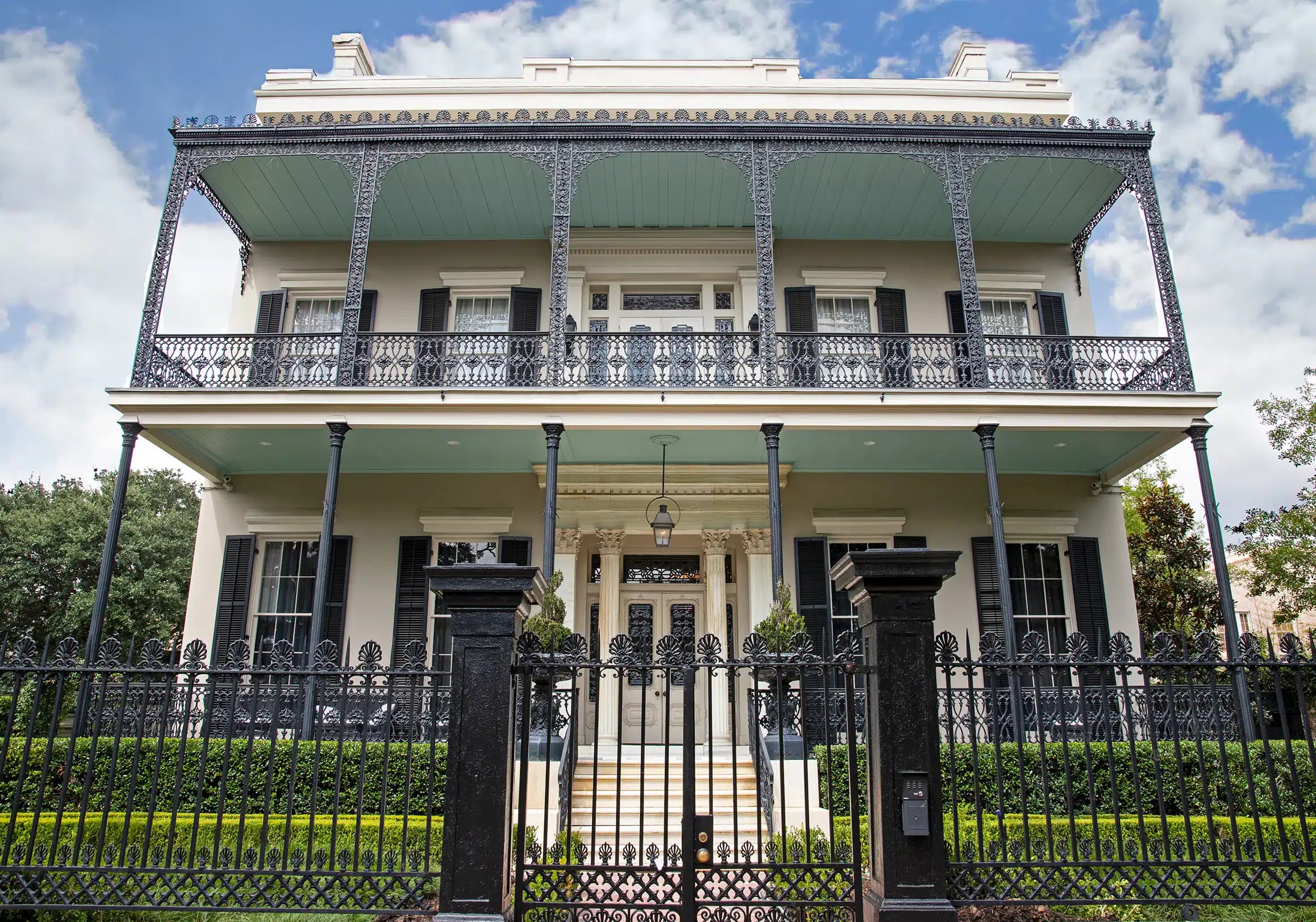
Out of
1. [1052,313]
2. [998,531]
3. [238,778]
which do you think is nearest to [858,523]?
[998,531]

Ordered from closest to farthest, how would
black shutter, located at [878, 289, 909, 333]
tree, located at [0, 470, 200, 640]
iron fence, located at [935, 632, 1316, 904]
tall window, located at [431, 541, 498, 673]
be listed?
iron fence, located at [935, 632, 1316, 904]
tall window, located at [431, 541, 498, 673]
black shutter, located at [878, 289, 909, 333]
tree, located at [0, 470, 200, 640]

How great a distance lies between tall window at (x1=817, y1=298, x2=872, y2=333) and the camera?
1277cm

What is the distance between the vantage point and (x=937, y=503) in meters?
12.2

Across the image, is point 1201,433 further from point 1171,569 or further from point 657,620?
point 1171,569

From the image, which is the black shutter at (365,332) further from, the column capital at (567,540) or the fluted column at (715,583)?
the fluted column at (715,583)

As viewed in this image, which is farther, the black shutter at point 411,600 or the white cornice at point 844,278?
the white cornice at point 844,278

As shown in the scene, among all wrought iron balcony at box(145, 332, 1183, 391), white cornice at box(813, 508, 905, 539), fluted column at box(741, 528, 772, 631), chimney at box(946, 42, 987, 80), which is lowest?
fluted column at box(741, 528, 772, 631)

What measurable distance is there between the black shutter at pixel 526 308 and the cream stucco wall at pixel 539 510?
230 centimetres

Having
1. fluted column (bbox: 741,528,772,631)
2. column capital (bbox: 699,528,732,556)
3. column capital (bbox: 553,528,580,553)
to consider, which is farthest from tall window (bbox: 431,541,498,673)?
fluted column (bbox: 741,528,772,631)

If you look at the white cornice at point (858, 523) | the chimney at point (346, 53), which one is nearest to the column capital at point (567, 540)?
the white cornice at point (858, 523)

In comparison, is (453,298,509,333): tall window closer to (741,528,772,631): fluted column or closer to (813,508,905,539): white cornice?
(741,528,772,631): fluted column

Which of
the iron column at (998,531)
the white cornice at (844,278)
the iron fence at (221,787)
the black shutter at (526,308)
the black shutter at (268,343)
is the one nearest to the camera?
the iron fence at (221,787)

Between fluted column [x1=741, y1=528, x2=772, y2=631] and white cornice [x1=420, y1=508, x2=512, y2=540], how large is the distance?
3566 millimetres

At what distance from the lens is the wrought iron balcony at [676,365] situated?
1043cm
